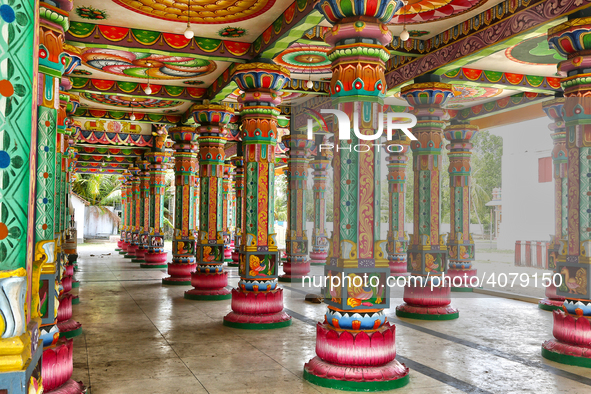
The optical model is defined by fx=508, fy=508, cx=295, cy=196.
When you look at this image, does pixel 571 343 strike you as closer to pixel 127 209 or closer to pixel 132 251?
pixel 132 251

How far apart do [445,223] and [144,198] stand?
1970 cm

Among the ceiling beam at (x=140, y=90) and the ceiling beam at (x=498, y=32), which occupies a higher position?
the ceiling beam at (x=140, y=90)

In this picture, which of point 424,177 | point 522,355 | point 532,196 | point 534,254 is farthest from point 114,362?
point 532,196

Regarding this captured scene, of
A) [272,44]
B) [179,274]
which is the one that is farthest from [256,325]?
[179,274]

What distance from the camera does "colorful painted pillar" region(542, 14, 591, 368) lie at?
603 centimetres

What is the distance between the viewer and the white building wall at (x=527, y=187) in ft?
68.6

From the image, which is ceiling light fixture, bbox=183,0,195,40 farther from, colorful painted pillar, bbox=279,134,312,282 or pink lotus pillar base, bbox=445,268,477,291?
pink lotus pillar base, bbox=445,268,477,291

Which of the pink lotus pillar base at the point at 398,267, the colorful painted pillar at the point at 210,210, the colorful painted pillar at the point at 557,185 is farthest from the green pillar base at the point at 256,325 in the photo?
the pink lotus pillar base at the point at 398,267

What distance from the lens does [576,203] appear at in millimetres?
6340

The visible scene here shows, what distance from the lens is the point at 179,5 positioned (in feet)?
21.8

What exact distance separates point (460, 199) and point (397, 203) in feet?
13.4

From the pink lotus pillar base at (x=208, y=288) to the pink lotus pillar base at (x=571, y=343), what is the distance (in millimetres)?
6443

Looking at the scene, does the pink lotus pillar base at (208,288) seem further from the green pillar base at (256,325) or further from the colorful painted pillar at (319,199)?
the colorful painted pillar at (319,199)

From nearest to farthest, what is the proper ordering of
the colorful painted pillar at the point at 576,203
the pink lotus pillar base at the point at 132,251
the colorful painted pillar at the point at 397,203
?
the colorful painted pillar at the point at 576,203
the colorful painted pillar at the point at 397,203
the pink lotus pillar base at the point at 132,251
